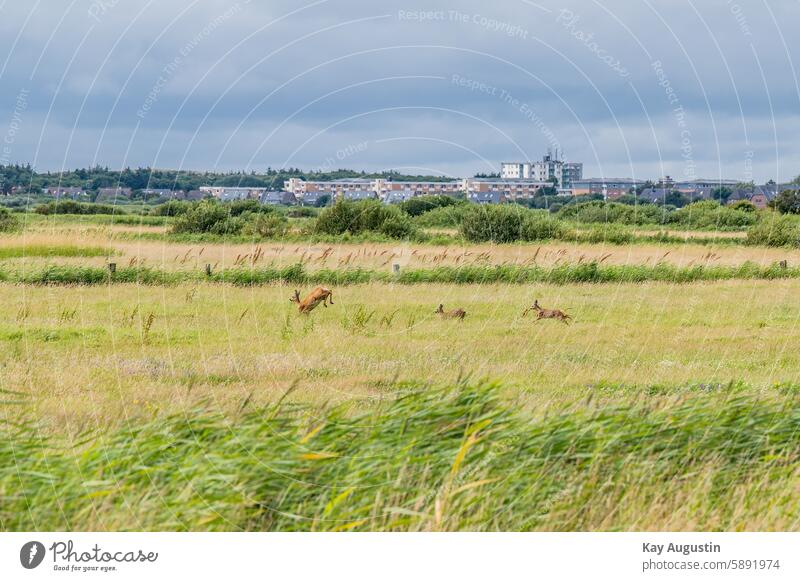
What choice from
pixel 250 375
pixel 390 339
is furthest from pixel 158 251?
pixel 250 375

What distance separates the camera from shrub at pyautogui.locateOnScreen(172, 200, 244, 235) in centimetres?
4844

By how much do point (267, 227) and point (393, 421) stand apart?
126ft

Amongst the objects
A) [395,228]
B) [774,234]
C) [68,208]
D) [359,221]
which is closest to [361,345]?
[395,228]

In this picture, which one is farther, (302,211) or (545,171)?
(302,211)

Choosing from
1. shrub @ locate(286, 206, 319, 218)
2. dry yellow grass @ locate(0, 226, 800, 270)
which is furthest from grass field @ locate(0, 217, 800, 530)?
shrub @ locate(286, 206, 319, 218)

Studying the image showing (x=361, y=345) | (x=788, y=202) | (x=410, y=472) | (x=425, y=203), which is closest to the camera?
(x=410, y=472)

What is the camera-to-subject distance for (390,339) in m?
17.6

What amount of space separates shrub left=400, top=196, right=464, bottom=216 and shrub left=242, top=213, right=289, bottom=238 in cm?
1076

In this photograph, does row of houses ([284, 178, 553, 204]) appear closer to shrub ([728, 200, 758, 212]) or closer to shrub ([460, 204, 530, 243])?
shrub ([460, 204, 530, 243])

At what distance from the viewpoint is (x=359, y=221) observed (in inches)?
1813

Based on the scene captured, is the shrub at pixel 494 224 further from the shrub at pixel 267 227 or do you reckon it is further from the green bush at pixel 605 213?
the green bush at pixel 605 213

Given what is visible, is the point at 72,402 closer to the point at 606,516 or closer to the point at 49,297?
the point at 606,516

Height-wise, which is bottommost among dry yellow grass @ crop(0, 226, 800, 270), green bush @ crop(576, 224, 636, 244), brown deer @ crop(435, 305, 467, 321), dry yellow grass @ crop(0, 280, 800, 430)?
dry yellow grass @ crop(0, 280, 800, 430)

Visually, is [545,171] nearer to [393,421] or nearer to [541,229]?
[541,229]
